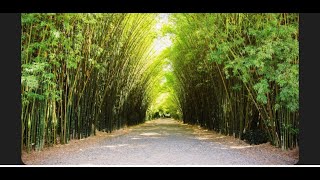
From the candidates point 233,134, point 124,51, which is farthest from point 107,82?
point 233,134

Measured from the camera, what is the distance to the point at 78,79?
970cm

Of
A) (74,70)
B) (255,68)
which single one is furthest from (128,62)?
(255,68)

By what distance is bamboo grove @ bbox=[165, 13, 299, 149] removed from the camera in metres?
6.92

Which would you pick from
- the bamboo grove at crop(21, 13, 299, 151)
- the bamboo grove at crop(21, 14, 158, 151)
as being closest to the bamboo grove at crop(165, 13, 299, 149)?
the bamboo grove at crop(21, 13, 299, 151)

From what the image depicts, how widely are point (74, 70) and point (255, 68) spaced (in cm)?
411

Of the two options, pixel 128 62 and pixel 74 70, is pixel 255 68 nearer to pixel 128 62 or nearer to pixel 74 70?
pixel 74 70

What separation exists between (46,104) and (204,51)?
631 centimetres

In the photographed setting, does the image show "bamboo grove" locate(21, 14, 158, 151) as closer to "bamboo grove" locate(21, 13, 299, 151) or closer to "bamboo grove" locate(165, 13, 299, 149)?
"bamboo grove" locate(21, 13, 299, 151)

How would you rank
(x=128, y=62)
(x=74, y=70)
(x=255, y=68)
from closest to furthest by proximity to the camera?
1. (x=255, y=68)
2. (x=74, y=70)
3. (x=128, y=62)

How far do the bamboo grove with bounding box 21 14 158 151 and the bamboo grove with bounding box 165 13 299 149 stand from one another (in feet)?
7.38

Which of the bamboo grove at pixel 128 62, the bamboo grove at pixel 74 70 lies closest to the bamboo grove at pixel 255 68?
the bamboo grove at pixel 128 62

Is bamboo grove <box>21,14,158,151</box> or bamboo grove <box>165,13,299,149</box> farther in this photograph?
bamboo grove <box>165,13,299,149</box>

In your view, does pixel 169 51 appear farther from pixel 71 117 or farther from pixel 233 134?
pixel 71 117

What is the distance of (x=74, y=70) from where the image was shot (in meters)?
9.37
